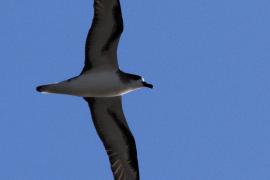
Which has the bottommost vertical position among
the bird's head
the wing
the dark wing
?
the dark wing

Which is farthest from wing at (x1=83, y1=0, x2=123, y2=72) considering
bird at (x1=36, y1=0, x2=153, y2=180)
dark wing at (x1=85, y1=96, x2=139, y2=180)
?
dark wing at (x1=85, y1=96, x2=139, y2=180)

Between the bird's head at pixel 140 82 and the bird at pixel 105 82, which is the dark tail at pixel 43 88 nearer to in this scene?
the bird at pixel 105 82

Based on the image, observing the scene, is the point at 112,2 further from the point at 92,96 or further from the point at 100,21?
the point at 92,96

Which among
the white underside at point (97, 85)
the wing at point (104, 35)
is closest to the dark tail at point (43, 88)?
the white underside at point (97, 85)

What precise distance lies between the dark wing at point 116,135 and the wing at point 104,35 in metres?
1.43

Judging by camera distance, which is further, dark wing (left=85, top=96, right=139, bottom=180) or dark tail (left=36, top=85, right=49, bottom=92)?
dark wing (left=85, top=96, right=139, bottom=180)

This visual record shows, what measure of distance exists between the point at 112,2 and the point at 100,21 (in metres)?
0.56

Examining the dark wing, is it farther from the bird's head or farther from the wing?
the wing

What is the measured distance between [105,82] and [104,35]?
121 cm

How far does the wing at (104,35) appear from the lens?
21.5 meters

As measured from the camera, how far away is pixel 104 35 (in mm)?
21797

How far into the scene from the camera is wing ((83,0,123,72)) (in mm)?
21453

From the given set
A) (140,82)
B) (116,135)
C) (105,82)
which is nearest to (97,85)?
(105,82)

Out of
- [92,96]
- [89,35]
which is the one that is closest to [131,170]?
[92,96]
